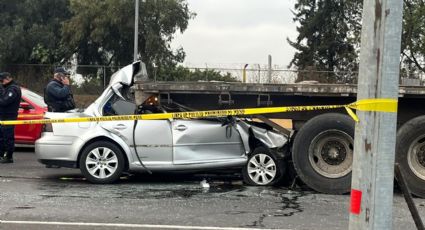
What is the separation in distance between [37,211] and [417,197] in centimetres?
497

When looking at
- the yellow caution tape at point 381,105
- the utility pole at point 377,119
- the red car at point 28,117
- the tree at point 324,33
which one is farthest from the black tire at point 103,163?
the tree at point 324,33

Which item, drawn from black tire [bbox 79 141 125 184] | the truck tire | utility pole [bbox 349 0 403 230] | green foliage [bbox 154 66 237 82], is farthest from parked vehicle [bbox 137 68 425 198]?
green foliage [bbox 154 66 237 82]

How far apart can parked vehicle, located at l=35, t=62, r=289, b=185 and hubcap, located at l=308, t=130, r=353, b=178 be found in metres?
0.53

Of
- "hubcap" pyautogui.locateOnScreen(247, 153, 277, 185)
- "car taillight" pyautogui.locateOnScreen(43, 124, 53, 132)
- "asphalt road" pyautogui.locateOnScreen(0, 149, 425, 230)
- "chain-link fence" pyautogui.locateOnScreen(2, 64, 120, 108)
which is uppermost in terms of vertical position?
"chain-link fence" pyautogui.locateOnScreen(2, 64, 120, 108)

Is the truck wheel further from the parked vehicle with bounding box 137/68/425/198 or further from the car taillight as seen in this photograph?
the car taillight

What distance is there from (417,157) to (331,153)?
1158 millimetres

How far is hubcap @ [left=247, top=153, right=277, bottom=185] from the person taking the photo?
8.05 metres

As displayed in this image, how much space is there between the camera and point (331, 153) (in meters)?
7.83

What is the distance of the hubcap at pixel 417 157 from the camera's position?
757 cm

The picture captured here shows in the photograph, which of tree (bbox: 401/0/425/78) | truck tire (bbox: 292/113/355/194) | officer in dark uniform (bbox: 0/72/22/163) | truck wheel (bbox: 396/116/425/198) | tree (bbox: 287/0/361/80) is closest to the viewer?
truck wheel (bbox: 396/116/425/198)

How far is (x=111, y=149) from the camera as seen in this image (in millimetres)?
8109

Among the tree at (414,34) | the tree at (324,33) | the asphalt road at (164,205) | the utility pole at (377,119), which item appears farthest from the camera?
the tree at (324,33)

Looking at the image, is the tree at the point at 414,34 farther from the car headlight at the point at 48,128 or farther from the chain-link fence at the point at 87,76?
the car headlight at the point at 48,128

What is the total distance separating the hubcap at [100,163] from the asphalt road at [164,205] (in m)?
0.21
